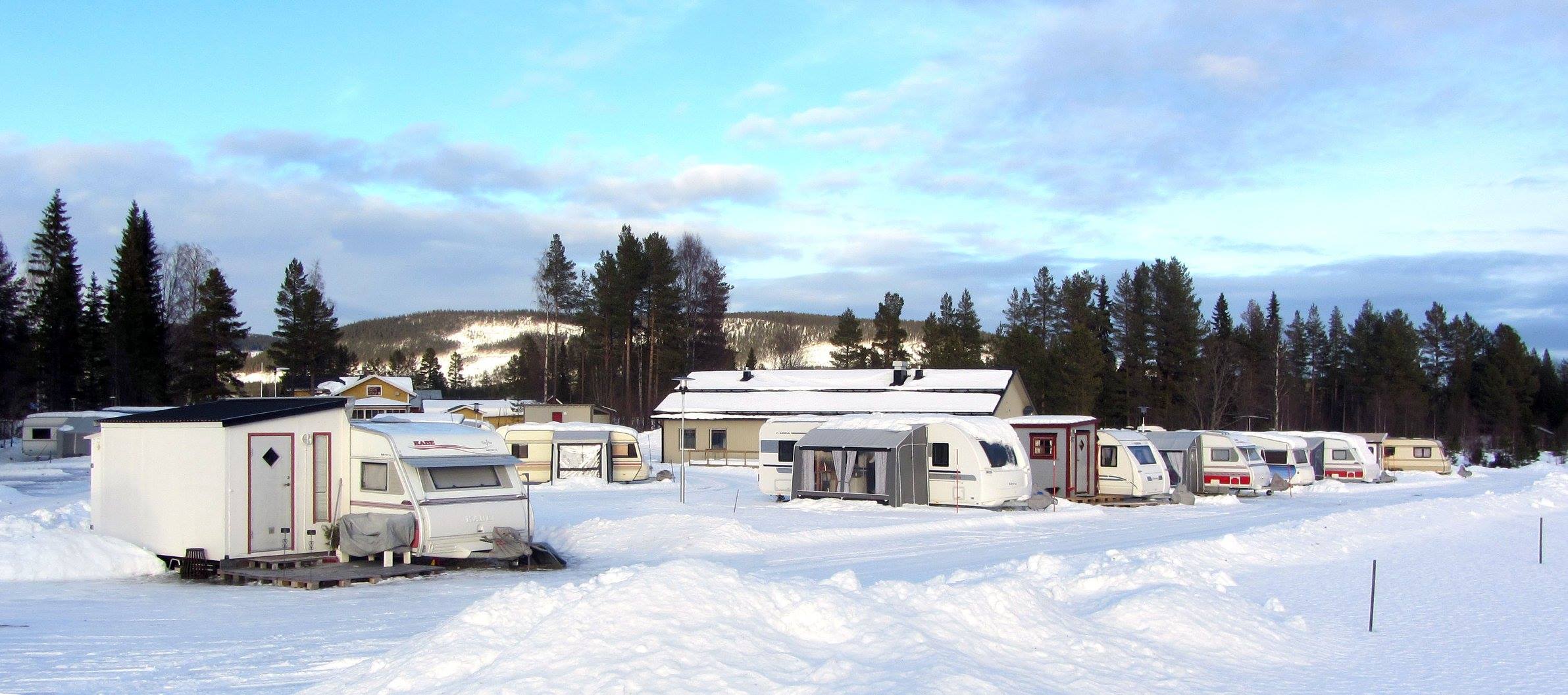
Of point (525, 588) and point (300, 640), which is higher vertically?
point (525, 588)

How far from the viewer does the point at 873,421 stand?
27.9m

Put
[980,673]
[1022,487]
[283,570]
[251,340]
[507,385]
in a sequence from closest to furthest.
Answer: [980,673]
[283,570]
[1022,487]
[507,385]
[251,340]

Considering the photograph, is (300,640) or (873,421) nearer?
(300,640)

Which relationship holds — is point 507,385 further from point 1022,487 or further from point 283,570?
point 283,570

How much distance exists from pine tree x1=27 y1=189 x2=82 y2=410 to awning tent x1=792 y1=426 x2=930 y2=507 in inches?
2224

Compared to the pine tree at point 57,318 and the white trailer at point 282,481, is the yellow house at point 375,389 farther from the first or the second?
the white trailer at point 282,481

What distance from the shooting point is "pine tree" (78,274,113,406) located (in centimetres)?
6656

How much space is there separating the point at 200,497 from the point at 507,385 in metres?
94.6

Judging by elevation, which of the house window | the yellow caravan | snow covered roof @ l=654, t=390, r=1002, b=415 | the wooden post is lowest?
the yellow caravan

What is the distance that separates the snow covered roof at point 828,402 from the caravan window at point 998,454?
63.8 ft

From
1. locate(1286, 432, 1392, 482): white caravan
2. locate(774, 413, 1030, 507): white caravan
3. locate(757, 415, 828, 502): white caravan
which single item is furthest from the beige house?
locate(774, 413, 1030, 507): white caravan

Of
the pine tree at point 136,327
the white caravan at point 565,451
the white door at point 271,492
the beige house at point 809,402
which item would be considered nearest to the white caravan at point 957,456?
the white caravan at point 565,451

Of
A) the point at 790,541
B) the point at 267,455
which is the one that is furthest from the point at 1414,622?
the point at 267,455

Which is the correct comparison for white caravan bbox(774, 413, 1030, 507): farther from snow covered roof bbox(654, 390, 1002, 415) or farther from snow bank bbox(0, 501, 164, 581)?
snow covered roof bbox(654, 390, 1002, 415)
